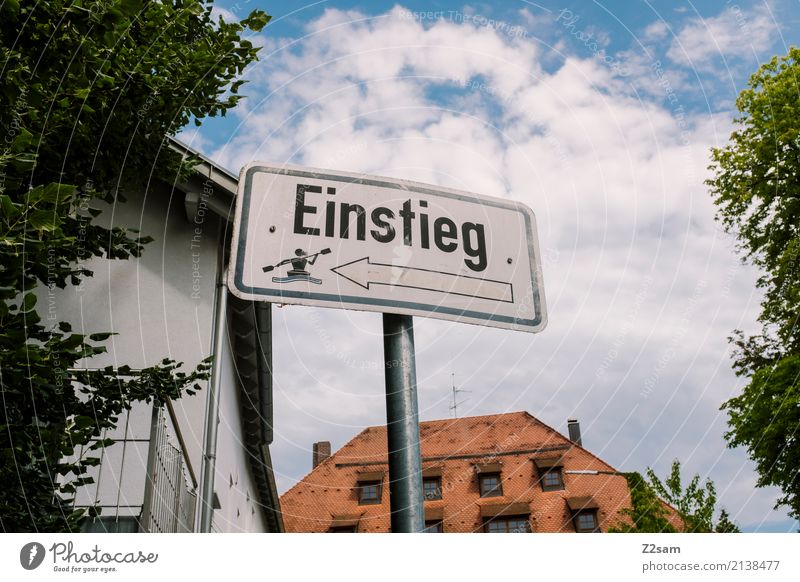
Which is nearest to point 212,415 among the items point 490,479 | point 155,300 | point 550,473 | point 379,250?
point 155,300

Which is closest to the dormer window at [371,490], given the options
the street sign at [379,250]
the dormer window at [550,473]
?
the dormer window at [550,473]

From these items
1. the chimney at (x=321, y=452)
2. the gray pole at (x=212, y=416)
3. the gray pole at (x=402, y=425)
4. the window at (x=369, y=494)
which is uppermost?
the chimney at (x=321, y=452)

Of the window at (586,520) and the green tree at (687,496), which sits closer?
the green tree at (687,496)

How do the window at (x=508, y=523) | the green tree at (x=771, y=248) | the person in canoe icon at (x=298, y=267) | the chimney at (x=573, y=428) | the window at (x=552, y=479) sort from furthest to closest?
the chimney at (x=573, y=428) → the window at (x=552, y=479) → the window at (x=508, y=523) → the green tree at (x=771, y=248) → the person in canoe icon at (x=298, y=267)

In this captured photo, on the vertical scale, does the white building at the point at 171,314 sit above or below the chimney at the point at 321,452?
below

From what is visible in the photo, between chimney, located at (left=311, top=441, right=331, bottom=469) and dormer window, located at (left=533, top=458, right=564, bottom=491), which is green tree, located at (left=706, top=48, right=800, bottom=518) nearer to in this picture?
dormer window, located at (left=533, top=458, right=564, bottom=491)

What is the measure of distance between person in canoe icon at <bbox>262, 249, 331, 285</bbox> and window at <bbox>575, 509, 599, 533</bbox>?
2703 cm

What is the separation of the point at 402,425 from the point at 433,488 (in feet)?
→ 92.5

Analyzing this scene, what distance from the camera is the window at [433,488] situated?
1072 inches

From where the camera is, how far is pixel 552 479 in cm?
2833

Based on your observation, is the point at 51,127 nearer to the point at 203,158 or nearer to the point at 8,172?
the point at 8,172

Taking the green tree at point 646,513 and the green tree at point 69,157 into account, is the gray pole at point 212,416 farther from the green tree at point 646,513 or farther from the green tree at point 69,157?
the green tree at point 646,513

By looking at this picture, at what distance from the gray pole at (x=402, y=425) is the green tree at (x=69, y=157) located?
1.67 meters
